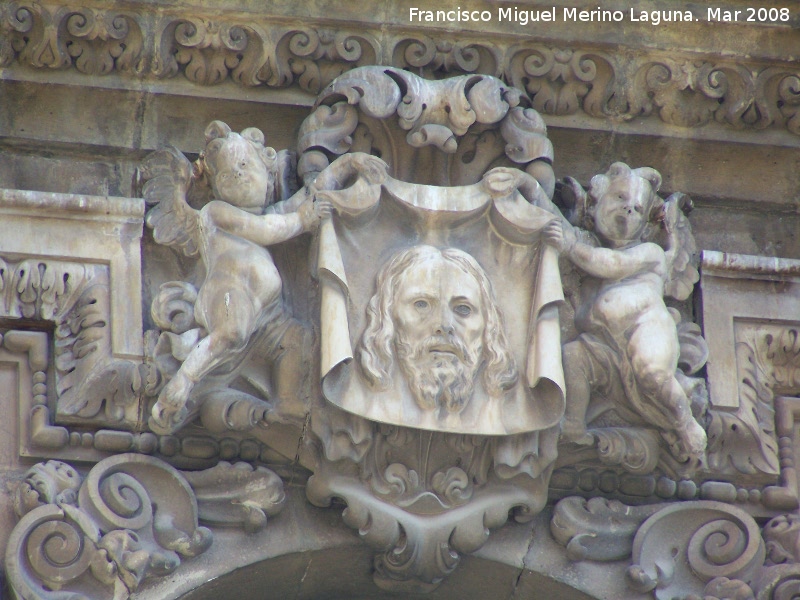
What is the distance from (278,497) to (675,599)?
1200 mm

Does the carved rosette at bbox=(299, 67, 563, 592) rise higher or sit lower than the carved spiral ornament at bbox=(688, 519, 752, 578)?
higher

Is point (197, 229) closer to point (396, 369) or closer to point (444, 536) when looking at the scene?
point (396, 369)

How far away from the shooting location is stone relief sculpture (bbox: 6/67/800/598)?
5688mm

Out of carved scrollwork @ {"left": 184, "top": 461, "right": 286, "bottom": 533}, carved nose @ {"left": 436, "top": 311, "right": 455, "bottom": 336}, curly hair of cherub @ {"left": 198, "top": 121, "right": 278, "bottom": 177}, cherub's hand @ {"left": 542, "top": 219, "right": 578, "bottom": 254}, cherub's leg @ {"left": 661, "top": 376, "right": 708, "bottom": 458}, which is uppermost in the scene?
curly hair of cherub @ {"left": 198, "top": 121, "right": 278, "bottom": 177}

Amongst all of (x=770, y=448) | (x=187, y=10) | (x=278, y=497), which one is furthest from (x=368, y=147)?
(x=770, y=448)

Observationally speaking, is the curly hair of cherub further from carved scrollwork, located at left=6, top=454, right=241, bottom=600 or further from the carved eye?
carved scrollwork, located at left=6, top=454, right=241, bottom=600

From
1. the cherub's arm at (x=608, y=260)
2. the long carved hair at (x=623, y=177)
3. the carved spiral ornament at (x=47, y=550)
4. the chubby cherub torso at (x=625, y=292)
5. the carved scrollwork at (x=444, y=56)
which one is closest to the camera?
the carved spiral ornament at (x=47, y=550)

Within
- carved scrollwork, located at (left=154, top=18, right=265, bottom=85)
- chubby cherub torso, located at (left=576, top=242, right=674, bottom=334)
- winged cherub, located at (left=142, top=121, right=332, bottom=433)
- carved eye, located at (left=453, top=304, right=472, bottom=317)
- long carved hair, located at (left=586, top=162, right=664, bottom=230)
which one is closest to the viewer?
winged cherub, located at (left=142, top=121, right=332, bottom=433)

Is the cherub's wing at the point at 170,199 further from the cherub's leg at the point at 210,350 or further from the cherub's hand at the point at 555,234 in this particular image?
the cherub's hand at the point at 555,234

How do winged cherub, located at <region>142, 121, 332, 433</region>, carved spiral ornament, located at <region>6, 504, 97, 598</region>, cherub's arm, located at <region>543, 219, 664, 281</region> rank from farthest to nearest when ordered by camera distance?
cherub's arm, located at <region>543, 219, 664, 281</region>
winged cherub, located at <region>142, 121, 332, 433</region>
carved spiral ornament, located at <region>6, 504, 97, 598</region>

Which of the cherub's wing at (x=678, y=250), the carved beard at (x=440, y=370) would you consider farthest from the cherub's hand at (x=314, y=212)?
the cherub's wing at (x=678, y=250)

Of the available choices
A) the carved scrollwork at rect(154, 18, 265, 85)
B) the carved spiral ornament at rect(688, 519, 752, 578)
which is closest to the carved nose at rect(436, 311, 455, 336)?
the carved spiral ornament at rect(688, 519, 752, 578)

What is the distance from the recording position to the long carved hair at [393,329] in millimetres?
5730

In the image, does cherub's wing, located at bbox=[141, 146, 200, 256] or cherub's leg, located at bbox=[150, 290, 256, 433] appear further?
cherub's wing, located at bbox=[141, 146, 200, 256]
